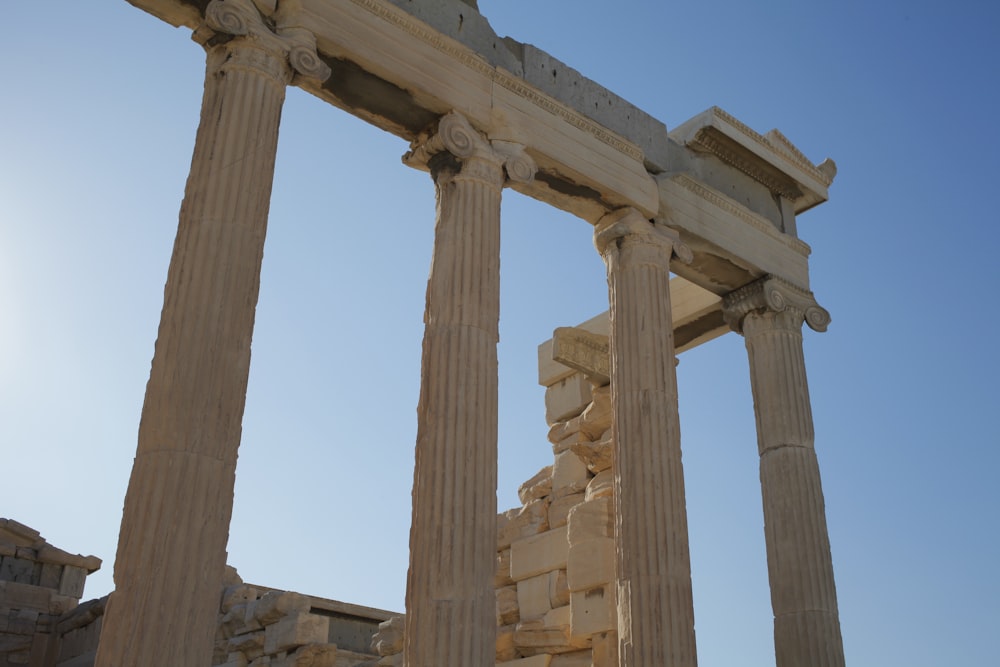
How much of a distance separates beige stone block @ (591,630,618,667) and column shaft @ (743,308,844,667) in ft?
8.94

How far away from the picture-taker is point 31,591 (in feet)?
83.4

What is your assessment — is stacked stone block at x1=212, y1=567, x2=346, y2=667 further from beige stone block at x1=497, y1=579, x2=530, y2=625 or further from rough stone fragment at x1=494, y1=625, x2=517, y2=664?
beige stone block at x1=497, y1=579, x2=530, y2=625

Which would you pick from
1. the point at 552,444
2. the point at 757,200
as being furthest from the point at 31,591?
the point at 757,200

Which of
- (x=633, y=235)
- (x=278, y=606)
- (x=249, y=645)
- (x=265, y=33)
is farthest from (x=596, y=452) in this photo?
(x=265, y=33)

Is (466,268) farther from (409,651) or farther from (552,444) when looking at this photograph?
(552,444)

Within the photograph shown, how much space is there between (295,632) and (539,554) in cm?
541

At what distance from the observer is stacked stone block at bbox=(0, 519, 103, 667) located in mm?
23953

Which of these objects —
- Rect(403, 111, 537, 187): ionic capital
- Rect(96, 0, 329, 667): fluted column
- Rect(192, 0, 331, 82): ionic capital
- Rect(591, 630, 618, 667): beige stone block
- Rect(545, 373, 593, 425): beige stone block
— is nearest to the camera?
Rect(96, 0, 329, 667): fluted column

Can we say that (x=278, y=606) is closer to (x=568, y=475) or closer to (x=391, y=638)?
(x=391, y=638)

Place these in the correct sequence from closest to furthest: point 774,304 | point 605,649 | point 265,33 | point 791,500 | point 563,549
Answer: point 265,33 → point 791,500 → point 605,649 → point 774,304 → point 563,549

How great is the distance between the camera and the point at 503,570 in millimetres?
20781

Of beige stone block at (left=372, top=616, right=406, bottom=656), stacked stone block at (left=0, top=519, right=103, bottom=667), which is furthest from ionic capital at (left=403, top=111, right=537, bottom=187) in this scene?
stacked stone block at (left=0, top=519, right=103, bottom=667)

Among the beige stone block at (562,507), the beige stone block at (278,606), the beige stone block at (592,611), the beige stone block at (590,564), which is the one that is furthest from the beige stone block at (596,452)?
the beige stone block at (278,606)

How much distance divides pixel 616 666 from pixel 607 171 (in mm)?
7987
